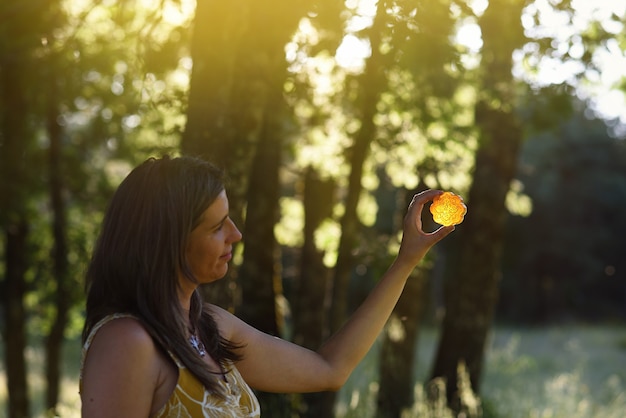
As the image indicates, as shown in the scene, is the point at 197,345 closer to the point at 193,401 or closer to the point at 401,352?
the point at 193,401

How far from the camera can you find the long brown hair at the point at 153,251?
2.75 meters

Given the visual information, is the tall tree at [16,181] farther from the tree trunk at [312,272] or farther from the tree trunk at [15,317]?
the tree trunk at [312,272]

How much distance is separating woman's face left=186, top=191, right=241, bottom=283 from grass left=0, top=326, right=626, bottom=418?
4646 millimetres

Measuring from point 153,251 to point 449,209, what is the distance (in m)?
0.91

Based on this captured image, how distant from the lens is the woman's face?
2.89m

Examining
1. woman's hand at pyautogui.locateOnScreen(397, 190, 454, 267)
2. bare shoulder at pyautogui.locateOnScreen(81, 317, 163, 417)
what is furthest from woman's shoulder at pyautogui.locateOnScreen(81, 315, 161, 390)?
woman's hand at pyautogui.locateOnScreen(397, 190, 454, 267)

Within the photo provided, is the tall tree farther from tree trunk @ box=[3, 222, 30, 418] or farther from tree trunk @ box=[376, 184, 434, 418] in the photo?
tree trunk @ box=[376, 184, 434, 418]

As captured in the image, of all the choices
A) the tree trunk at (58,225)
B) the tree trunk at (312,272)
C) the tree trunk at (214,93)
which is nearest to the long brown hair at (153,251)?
the tree trunk at (214,93)

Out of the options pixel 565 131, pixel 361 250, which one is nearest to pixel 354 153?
pixel 361 250

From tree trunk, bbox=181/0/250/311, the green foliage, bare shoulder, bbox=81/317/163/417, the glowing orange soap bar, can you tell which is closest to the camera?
bare shoulder, bbox=81/317/163/417

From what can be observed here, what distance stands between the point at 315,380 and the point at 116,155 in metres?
16.2

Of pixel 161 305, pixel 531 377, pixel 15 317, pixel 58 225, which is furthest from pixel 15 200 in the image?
pixel 531 377

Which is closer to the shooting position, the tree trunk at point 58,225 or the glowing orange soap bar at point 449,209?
the glowing orange soap bar at point 449,209

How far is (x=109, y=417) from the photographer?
100 inches
